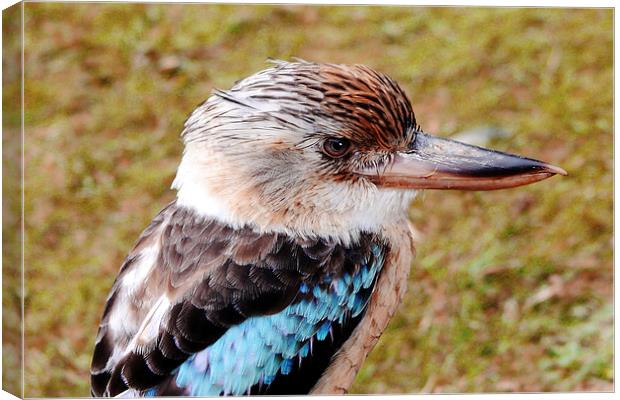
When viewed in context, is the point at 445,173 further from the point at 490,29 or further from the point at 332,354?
the point at 490,29

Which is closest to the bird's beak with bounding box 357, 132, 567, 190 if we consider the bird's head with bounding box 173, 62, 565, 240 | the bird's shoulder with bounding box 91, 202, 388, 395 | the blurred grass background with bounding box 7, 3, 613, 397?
the bird's head with bounding box 173, 62, 565, 240

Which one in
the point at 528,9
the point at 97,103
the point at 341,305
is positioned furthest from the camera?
the point at 97,103

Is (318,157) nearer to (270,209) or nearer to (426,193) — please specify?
(270,209)

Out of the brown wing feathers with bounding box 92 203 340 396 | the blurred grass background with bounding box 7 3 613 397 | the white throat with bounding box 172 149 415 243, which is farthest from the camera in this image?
the blurred grass background with bounding box 7 3 613 397

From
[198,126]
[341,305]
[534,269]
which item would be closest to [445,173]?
[341,305]

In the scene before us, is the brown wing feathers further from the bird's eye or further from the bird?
the bird's eye

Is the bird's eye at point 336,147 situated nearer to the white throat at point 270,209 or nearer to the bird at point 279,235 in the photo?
the bird at point 279,235

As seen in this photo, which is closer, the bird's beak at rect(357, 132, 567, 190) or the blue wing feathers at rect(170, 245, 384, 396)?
the blue wing feathers at rect(170, 245, 384, 396)
